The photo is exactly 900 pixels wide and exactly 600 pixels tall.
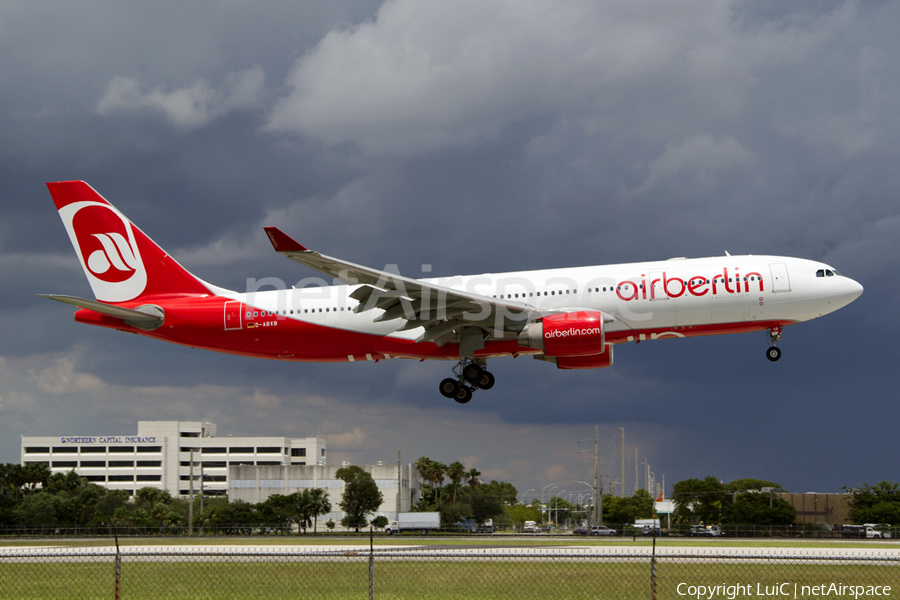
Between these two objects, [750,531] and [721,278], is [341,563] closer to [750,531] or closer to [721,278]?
[721,278]

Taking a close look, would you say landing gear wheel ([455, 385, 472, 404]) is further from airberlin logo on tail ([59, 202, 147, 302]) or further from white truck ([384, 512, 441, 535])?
white truck ([384, 512, 441, 535])

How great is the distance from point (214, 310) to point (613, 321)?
18.8m

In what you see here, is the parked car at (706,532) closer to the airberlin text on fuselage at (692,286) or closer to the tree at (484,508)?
the tree at (484,508)

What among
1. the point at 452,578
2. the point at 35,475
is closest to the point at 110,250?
the point at 452,578

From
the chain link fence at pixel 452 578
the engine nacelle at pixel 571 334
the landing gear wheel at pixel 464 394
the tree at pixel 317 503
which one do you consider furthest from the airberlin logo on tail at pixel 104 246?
the tree at pixel 317 503

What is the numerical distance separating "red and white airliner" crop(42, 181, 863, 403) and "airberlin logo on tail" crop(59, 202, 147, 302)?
89 mm

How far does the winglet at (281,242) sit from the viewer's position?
1134 inches

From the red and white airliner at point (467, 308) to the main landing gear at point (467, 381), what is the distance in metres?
0.06

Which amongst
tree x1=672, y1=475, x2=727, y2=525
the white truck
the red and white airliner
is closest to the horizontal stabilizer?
the red and white airliner

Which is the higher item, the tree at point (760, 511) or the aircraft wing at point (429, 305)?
the aircraft wing at point (429, 305)

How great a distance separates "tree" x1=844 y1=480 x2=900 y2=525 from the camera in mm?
94188

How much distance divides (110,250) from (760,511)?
261 ft

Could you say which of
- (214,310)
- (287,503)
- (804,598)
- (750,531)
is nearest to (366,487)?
→ (287,503)

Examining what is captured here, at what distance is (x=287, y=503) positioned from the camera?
112 meters
